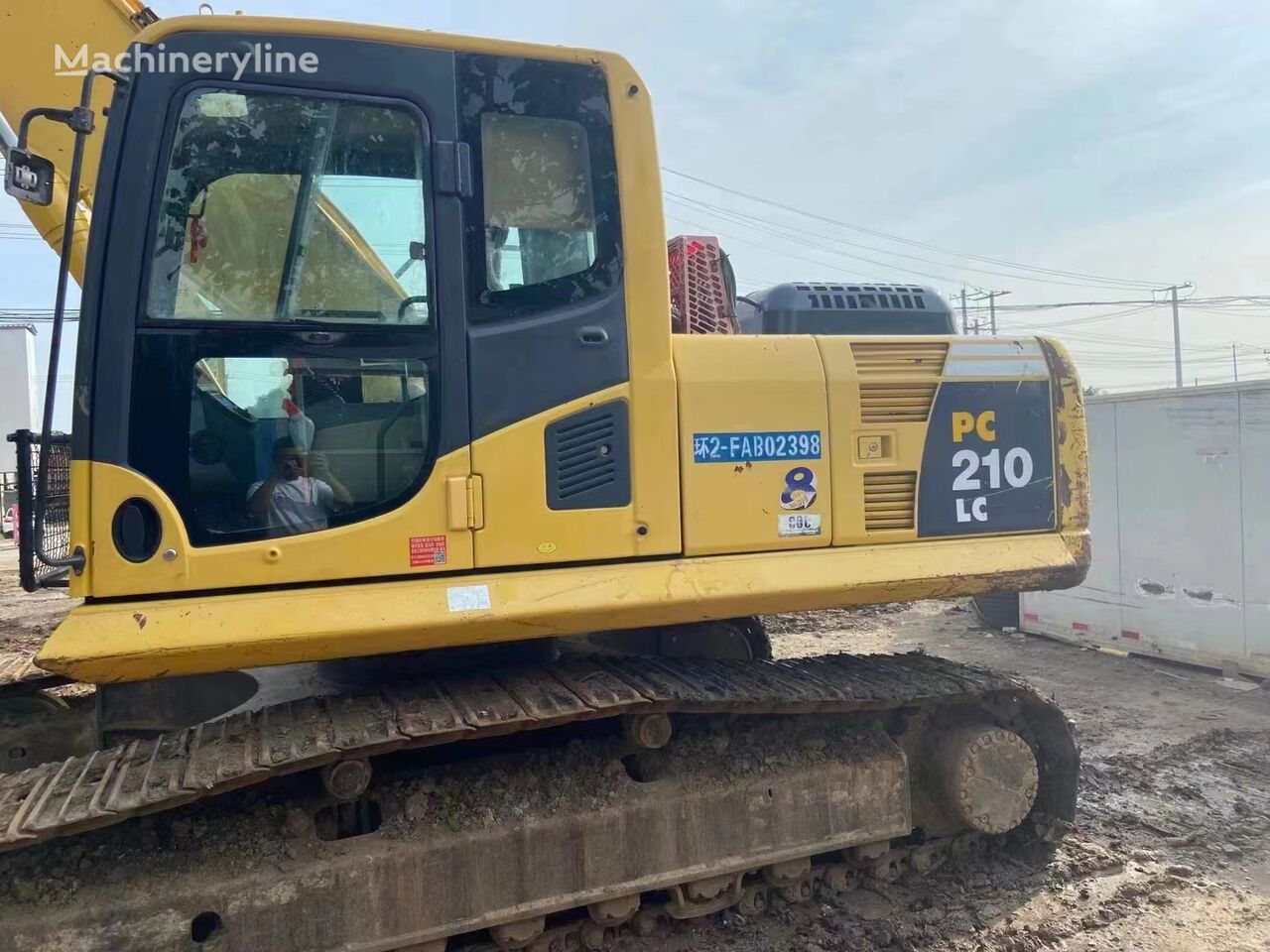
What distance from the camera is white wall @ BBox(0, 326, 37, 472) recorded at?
39.8 meters

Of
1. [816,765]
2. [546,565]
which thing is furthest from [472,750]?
[816,765]

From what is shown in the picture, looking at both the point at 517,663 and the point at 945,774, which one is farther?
the point at 945,774

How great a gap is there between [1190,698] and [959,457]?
4.32m

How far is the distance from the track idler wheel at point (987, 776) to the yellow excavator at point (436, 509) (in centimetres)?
3

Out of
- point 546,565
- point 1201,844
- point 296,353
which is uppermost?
point 296,353

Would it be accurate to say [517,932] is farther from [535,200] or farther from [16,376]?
[16,376]

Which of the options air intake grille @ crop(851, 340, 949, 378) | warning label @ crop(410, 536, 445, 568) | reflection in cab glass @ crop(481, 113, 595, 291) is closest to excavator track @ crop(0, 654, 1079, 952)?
warning label @ crop(410, 536, 445, 568)

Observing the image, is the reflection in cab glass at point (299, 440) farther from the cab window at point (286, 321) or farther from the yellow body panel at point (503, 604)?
the yellow body panel at point (503, 604)

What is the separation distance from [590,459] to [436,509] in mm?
507

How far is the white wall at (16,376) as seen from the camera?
39781 millimetres

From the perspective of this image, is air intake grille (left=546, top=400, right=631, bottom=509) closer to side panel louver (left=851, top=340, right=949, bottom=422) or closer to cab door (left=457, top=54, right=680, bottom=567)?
cab door (left=457, top=54, right=680, bottom=567)

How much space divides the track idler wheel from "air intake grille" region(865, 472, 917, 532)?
1004 millimetres

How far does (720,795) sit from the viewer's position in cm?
308

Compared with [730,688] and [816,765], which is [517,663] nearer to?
[730,688]
